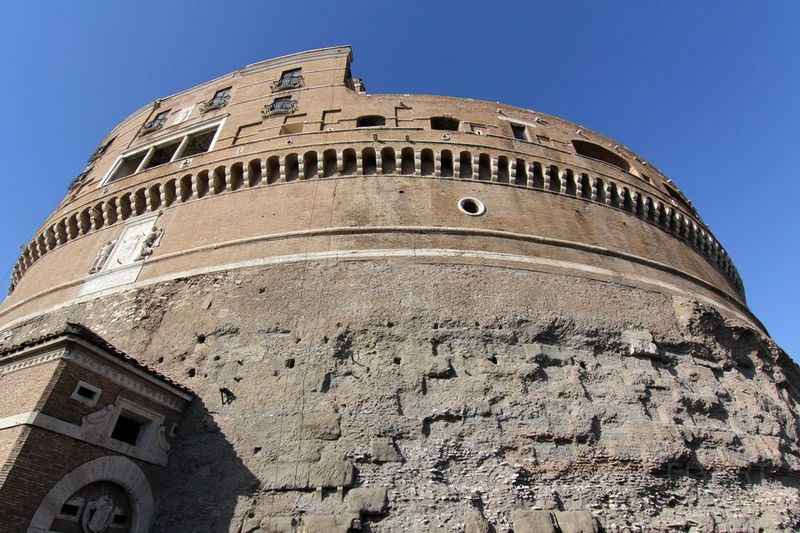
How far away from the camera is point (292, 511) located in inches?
226

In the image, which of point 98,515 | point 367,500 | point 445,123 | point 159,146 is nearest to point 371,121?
point 445,123

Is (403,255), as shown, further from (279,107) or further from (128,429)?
(279,107)

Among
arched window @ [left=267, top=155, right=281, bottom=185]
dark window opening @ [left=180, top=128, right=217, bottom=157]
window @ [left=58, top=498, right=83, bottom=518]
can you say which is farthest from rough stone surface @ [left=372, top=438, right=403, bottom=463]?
dark window opening @ [left=180, top=128, right=217, bottom=157]

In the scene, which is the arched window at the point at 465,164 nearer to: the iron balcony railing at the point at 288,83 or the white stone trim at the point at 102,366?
the iron balcony railing at the point at 288,83

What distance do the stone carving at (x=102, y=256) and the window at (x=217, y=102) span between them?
5.12 meters

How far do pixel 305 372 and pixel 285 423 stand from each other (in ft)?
2.54

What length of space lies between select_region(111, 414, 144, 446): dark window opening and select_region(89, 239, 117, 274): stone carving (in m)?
4.81

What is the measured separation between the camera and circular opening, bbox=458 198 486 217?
9.58 m

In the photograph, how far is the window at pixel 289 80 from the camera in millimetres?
13500

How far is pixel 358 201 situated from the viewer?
952 centimetres

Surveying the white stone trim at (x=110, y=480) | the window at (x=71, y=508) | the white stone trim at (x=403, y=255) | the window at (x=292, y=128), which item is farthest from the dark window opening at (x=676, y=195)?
the window at (x=71, y=508)

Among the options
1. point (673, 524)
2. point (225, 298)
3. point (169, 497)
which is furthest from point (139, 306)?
point (673, 524)

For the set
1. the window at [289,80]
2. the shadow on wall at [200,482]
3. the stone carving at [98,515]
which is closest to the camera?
the stone carving at [98,515]

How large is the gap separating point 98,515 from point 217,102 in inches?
447
